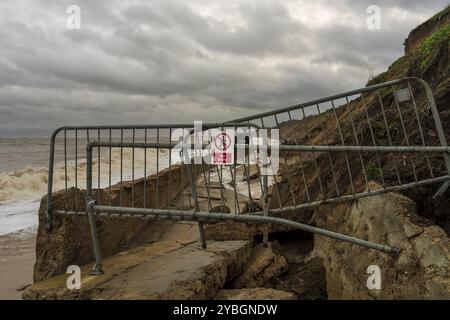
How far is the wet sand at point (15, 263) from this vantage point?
4.95 m

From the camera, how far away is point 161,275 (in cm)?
355

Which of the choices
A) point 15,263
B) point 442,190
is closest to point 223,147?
point 442,190

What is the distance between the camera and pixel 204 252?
167 inches

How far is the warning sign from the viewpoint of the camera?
11.6 feet

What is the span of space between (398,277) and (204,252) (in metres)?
1.91

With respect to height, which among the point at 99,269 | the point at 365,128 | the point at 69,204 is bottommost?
the point at 99,269

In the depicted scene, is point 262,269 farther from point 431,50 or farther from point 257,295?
point 431,50

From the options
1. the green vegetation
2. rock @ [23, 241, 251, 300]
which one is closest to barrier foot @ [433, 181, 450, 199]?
the green vegetation

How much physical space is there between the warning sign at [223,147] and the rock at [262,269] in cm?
122

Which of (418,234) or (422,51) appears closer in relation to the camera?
(418,234)

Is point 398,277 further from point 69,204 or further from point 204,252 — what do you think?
point 69,204

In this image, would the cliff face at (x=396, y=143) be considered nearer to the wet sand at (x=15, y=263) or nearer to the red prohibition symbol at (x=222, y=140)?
the red prohibition symbol at (x=222, y=140)
